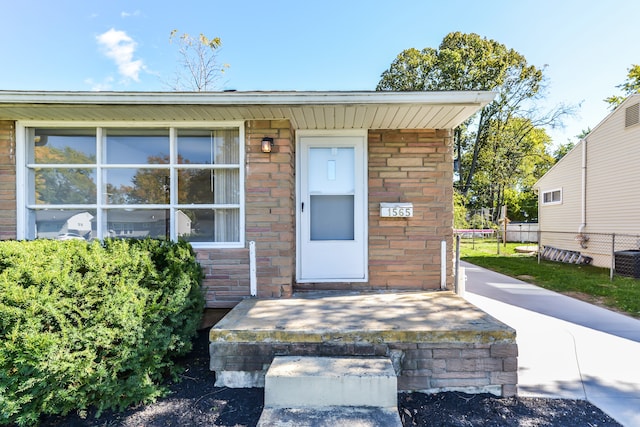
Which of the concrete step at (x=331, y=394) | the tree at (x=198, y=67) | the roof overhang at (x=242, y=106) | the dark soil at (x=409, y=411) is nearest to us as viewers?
the concrete step at (x=331, y=394)

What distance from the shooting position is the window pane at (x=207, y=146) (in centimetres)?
377

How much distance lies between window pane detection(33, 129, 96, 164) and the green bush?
139cm

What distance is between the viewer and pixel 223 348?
2566 millimetres

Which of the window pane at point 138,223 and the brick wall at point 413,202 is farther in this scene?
the brick wall at point 413,202

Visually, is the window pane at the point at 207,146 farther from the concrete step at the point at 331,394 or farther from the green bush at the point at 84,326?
the concrete step at the point at 331,394

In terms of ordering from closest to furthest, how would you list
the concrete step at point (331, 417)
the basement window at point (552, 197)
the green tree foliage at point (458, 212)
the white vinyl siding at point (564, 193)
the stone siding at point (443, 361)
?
the concrete step at point (331, 417) < the stone siding at point (443, 361) < the white vinyl siding at point (564, 193) < the basement window at point (552, 197) < the green tree foliage at point (458, 212)

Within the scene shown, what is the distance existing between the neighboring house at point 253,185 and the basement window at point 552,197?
35.0 ft

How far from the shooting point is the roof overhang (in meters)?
3.13

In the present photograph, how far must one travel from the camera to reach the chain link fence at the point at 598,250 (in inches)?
308

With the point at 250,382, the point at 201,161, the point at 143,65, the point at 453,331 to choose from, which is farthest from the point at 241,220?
the point at 143,65

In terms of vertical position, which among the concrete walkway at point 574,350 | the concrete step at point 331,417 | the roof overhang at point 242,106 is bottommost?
the concrete walkway at point 574,350

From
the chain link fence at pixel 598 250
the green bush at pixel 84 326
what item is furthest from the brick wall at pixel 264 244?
the chain link fence at pixel 598 250

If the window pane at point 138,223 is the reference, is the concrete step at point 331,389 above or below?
below

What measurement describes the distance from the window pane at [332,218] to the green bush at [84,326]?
5.81 ft
